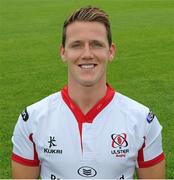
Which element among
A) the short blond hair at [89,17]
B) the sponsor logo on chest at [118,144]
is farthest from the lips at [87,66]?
the sponsor logo on chest at [118,144]

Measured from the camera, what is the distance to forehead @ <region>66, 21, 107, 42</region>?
8.21 ft

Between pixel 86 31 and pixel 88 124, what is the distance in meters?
0.52

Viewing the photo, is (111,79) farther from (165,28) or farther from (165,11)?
(165,11)

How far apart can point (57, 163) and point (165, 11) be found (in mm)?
19153

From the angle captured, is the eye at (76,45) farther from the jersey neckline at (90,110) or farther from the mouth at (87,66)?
the jersey neckline at (90,110)

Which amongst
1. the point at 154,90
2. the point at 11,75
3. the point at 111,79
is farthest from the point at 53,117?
the point at 11,75

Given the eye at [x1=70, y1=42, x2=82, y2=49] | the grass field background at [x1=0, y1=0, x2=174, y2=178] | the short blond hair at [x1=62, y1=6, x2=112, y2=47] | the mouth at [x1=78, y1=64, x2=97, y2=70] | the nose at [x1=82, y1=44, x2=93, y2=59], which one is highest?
the short blond hair at [x1=62, y1=6, x2=112, y2=47]

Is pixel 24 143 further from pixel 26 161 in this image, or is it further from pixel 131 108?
pixel 131 108

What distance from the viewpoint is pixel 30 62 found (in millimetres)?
11047

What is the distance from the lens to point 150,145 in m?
2.61

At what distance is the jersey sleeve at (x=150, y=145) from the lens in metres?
2.58

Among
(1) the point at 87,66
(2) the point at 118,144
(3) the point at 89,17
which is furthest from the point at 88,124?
(3) the point at 89,17

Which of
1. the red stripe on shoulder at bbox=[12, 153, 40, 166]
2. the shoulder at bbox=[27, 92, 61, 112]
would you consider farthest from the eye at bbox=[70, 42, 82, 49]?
the red stripe on shoulder at bbox=[12, 153, 40, 166]

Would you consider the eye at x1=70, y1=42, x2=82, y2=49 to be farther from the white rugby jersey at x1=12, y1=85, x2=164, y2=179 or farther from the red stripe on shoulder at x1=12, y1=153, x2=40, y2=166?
the red stripe on shoulder at x1=12, y1=153, x2=40, y2=166
